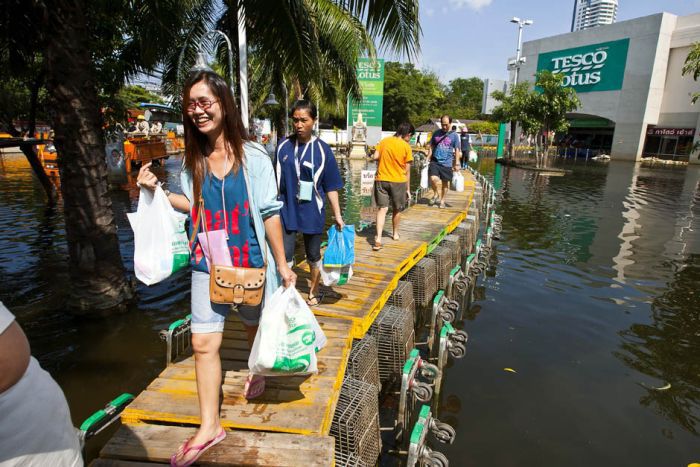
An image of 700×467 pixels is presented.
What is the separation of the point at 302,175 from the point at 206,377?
6.58 ft

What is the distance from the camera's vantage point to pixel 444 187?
32.9ft

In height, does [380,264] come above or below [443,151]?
below

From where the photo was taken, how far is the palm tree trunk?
4.88 metres

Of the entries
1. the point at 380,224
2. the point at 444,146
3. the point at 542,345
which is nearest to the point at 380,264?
the point at 380,224

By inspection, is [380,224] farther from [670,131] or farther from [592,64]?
[592,64]

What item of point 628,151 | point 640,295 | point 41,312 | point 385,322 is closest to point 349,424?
point 385,322

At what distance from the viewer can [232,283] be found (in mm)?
2369

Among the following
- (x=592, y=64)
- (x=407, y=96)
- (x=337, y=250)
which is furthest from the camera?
(x=407, y=96)

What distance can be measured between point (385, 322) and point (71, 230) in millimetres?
3992

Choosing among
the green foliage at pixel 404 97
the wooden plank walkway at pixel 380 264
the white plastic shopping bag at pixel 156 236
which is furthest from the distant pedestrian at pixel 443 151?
the green foliage at pixel 404 97

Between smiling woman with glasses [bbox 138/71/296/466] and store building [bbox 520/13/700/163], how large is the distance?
44.3 metres

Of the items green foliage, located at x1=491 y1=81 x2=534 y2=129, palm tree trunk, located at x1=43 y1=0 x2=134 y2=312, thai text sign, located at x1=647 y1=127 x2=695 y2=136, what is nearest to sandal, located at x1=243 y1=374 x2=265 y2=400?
palm tree trunk, located at x1=43 y1=0 x2=134 y2=312

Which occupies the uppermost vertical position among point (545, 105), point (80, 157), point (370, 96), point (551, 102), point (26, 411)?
point (370, 96)

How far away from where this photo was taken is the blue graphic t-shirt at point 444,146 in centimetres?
895
